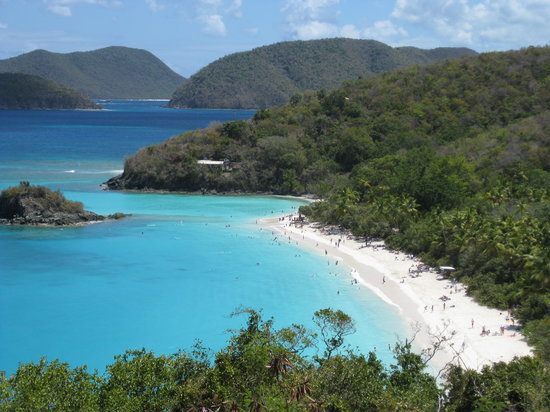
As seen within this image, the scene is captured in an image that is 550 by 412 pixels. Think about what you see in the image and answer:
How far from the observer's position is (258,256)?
3622cm

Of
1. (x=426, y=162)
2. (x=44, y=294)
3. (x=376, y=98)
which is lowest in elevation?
(x=44, y=294)

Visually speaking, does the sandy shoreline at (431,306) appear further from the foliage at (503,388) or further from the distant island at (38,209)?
the distant island at (38,209)

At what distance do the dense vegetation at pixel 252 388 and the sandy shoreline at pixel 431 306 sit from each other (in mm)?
5122

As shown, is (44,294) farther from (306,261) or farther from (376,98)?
(376,98)

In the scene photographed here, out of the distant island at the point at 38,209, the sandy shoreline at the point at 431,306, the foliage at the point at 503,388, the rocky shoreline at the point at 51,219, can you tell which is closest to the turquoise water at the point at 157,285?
the sandy shoreline at the point at 431,306

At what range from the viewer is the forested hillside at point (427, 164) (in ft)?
93.9

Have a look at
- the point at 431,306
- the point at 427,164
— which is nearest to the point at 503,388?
the point at 431,306

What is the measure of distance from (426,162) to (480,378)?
1249 inches

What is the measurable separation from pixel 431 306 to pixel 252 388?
15234mm

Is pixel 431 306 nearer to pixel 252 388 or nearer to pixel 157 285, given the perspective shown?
pixel 157 285

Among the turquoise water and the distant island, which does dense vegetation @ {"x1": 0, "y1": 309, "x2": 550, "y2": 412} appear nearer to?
the turquoise water

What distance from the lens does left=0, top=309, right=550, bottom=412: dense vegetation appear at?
12.7 m

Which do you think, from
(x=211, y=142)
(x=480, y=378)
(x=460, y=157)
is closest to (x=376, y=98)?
(x=211, y=142)

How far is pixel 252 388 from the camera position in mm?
13477
